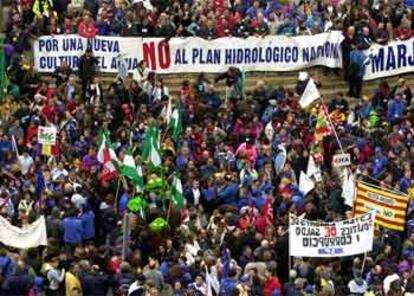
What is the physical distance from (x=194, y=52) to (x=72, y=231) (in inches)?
440

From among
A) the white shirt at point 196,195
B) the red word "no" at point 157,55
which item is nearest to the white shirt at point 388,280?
the white shirt at point 196,195

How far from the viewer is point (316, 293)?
31484 millimetres

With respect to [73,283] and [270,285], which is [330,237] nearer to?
[270,285]

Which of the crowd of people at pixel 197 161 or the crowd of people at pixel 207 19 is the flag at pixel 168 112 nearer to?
the crowd of people at pixel 197 161

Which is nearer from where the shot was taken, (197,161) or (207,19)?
(197,161)

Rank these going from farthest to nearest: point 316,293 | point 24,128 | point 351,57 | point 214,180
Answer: point 351,57, point 24,128, point 214,180, point 316,293

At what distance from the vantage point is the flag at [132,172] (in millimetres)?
35469

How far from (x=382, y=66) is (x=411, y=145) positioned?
21.1 ft

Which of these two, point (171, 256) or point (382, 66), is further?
point (382, 66)

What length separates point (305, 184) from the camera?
119 feet

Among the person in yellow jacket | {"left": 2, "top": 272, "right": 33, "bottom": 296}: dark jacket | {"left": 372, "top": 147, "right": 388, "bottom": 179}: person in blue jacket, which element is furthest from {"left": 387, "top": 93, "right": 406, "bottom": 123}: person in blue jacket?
{"left": 2, "top": 272, "right": 33, "bottom": 296}: dark jacket

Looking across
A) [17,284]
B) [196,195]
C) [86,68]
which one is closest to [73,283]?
[17,284]

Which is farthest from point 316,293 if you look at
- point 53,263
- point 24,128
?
point 24,128

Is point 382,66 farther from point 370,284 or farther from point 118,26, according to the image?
point 370,284
